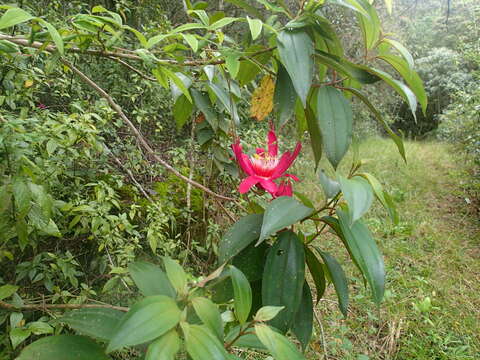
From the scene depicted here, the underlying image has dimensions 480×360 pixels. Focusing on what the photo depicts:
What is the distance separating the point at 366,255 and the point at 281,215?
0.12 m

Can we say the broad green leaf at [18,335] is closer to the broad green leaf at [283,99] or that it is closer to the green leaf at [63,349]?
the green leaf at [63,349]

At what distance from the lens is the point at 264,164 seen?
627 millimetres

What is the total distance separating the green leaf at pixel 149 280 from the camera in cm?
41

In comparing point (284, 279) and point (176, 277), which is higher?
point (176, 277)

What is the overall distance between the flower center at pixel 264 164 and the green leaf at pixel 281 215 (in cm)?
13

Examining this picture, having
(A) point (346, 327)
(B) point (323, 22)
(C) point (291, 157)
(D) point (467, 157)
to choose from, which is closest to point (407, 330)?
(A) point (346, 327)

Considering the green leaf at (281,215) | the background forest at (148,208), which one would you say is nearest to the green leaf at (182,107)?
the background forest at (148,208)

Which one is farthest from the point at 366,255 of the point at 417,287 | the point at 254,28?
the point at 417,287

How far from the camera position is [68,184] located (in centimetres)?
117

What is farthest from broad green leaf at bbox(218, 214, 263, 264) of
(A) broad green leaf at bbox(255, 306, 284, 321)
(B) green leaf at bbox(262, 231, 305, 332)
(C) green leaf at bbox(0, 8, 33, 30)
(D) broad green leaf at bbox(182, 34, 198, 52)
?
(C) green leaf at bbox(0, 8, 33, 30)

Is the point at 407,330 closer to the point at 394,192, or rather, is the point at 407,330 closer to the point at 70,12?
the point at 394,192

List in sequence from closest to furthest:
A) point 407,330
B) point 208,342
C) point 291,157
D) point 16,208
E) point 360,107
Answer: point 208,342, point 291,157, point 16,208, point 407,330, point 360,107

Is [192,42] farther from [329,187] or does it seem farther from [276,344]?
[276,344]

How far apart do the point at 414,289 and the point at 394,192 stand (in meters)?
1.21
